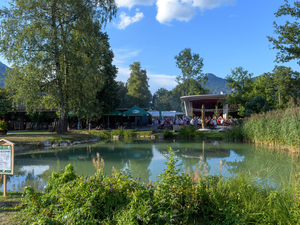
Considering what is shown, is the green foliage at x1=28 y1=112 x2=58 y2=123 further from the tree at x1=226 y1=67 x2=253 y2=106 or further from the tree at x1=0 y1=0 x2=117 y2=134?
the tree at x1=226 y1=67 x2=253 y2=106

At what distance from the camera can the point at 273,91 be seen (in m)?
26.2

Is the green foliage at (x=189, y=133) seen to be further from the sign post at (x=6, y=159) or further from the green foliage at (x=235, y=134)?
the sign post at (x=6, y=159)

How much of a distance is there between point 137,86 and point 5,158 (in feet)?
122

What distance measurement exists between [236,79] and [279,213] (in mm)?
26479

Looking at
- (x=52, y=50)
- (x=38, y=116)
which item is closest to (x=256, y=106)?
(x=52, y=50)

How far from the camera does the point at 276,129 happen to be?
34.2 ft

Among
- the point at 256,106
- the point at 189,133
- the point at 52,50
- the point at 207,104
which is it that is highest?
the point at 52,50

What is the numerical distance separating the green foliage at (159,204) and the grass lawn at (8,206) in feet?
0.50

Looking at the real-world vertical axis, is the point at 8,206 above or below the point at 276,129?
below

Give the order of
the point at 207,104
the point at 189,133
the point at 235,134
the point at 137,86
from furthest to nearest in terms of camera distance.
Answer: the point at 137,86 → the point at 207,104 → the point at 189,133 → the point at 235,134

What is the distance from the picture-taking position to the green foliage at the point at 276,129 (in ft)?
30.1

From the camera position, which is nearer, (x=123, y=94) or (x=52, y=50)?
(x=52, y=50)

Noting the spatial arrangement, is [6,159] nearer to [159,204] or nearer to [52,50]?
[159,204]

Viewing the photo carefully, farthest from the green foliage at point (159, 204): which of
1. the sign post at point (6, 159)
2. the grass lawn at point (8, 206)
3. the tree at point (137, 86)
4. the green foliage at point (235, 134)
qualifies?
the tree at point (137, 86)
